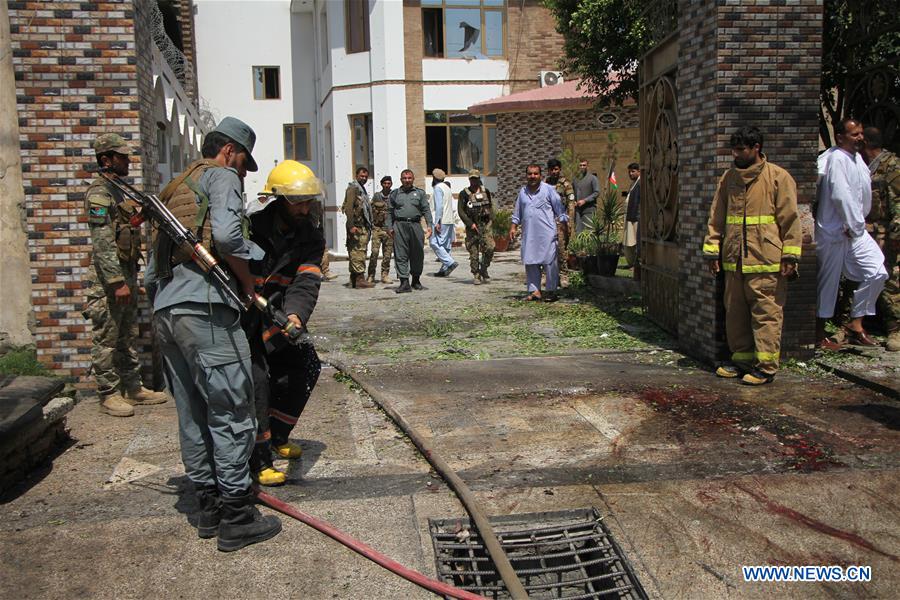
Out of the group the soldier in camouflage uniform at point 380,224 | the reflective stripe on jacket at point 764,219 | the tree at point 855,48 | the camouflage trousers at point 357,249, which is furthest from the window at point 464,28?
the reflective stripe on jacket at point 764,219

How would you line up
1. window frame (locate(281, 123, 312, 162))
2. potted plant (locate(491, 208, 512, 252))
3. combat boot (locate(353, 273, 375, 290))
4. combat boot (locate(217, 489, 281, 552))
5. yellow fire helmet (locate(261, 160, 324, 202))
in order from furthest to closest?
window frame (locate(281, 123, 312, 162)) → potted plant (locate(491, 208, 512, 252)) → combat boot (locate(353, 273, 375, 290)) → yellow fire helmet (locate(261, 160, 324, 202)) → combat boot (locate(217, 489, 281, 552))

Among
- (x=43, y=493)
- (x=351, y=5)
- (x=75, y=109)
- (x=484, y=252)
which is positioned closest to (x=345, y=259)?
(x=351, y=5)

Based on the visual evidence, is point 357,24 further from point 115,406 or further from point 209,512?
point 209,512

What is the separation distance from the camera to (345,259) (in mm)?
22781

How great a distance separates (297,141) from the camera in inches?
1168

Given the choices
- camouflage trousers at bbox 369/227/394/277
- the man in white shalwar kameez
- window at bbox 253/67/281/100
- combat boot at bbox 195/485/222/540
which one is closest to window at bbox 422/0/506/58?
window at bbox 253/67/281/100

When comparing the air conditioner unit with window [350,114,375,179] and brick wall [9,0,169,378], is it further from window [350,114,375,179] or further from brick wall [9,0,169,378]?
brick wall [9,0,169,378]

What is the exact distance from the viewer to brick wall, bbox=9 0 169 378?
6.66 m

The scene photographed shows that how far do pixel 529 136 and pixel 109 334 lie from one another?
17.9m

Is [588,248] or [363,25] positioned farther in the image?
[363,25]

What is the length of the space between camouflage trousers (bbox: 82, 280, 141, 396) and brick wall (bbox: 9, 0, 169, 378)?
20.7 inches

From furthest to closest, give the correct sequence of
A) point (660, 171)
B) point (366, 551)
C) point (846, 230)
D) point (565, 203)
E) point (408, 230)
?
point (565, 203) → point (408, 230) → point (660, 171) → point (846, 230) → point (366, 551)

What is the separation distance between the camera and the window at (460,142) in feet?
78.6

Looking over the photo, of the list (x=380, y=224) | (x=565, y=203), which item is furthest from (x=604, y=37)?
(x=380, y=224)
